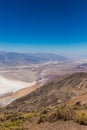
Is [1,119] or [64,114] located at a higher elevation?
[64,114]

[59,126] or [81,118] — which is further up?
[81,118]

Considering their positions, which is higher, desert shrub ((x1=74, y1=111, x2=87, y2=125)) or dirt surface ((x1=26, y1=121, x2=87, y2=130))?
desert shrub ((x1=74, y1=111, x2=87, y2=125))

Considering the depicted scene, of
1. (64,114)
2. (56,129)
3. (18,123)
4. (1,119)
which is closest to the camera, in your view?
(56,129)

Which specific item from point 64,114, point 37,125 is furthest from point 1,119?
point 64,114

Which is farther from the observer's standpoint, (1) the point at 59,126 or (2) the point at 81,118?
(2) the point at 81,118

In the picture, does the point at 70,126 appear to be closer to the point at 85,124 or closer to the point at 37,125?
the point at 85,124

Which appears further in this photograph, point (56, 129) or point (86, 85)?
point (86, 85)

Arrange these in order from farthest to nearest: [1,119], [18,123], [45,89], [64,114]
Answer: [45,89] → [1,119] → [18,123] → [64,114]

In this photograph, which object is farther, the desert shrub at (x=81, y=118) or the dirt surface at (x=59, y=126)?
the desert shrub at (x=81, y=118)

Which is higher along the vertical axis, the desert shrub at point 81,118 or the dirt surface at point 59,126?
the desert shrub at point 81,118

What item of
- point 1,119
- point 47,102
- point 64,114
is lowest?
point 47,102

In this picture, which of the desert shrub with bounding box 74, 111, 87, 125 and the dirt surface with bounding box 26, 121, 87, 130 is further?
the desert shrub with bounding box 74, 111, 87, 125
